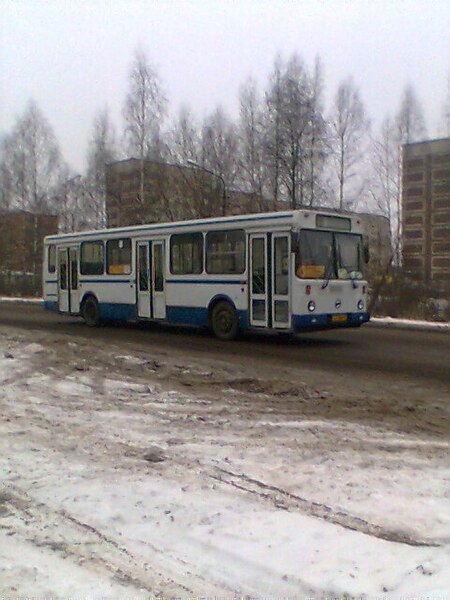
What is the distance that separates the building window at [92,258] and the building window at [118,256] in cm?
38

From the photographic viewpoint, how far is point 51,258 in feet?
68.4

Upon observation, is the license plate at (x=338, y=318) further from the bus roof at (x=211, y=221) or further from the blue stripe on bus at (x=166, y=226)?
the blue stripe on bus at (x=166, y=226)

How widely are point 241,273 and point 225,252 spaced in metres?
0.77

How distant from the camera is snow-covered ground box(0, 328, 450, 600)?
143 inches

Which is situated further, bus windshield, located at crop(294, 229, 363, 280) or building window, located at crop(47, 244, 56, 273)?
building window, located at crop(47, 244, 56, 273)

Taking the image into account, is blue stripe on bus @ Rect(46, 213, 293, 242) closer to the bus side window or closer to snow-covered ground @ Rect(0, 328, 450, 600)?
the bus side window

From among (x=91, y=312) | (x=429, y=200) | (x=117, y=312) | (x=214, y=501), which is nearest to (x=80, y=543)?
(x=214, y=501)

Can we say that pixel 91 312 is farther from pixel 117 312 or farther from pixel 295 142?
pixel 295 142

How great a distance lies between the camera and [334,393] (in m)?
8.89

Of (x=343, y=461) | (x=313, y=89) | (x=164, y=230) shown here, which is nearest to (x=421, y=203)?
(x=313, y=89)

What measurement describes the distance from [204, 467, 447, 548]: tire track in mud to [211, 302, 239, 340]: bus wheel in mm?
9619

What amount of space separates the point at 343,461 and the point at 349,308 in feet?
30.0

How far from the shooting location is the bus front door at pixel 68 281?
20.0 m

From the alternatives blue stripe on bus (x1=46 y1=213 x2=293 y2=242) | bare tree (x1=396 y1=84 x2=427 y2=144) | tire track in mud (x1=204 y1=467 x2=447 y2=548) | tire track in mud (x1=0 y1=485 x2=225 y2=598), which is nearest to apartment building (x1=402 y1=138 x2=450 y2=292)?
bare tree (x1=396 y1=84 x2=427 y2=144)
